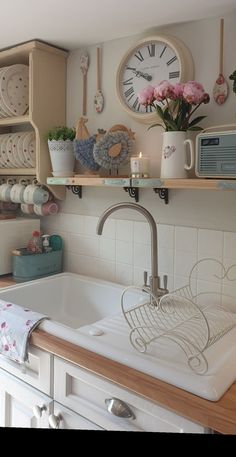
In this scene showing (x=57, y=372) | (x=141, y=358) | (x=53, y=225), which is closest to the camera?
(x=141, y=358)

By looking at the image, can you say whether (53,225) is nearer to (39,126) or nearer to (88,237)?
(88,237)

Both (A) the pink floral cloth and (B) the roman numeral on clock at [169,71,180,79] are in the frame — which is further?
(B) the roman numeral on clock at [169,71,180,79]

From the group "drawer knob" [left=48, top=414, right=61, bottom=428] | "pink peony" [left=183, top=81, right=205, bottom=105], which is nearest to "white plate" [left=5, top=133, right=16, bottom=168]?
"pink peony" [left=183, top=81, right=205, bottom=105]

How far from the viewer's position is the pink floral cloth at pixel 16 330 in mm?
1169

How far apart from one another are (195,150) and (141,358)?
0.69 m

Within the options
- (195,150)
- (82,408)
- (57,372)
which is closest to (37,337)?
(57,372)

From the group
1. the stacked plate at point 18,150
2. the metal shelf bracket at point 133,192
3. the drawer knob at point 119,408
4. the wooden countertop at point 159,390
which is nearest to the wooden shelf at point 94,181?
the metal shelf bracket at point 133,192

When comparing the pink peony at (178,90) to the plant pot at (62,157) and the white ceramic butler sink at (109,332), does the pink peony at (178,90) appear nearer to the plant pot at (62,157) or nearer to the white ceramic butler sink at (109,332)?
the plant pot at (62,157)

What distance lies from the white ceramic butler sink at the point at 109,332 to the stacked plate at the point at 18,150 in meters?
0.60

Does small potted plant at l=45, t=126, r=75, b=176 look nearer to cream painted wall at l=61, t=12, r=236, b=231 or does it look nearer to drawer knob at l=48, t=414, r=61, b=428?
cream painted wall at l=61, t=12, r=236, b=231

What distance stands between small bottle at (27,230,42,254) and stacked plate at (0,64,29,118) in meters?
0.60

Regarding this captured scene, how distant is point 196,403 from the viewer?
2.69 feet

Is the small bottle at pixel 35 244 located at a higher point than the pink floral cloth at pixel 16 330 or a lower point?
higher

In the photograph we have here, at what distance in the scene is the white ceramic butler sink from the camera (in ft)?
2.96
